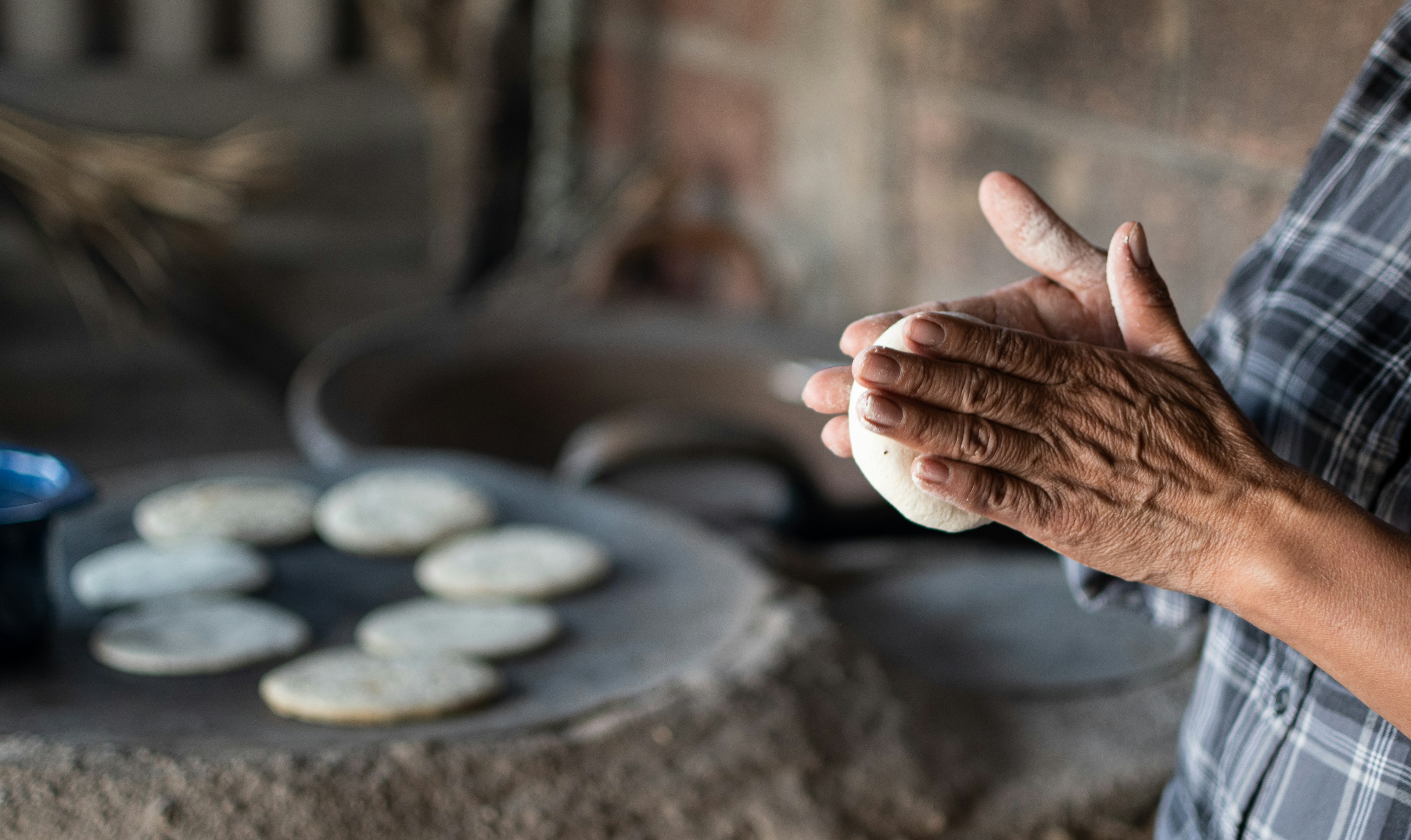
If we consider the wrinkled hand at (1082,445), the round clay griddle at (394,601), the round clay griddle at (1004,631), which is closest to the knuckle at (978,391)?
the wrinkled hand at (1082,445)

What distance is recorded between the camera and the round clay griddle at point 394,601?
3.83 ft

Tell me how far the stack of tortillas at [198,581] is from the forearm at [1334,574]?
1026mm

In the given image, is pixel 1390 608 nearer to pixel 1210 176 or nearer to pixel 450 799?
pixel 450 799

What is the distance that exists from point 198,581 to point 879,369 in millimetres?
1081

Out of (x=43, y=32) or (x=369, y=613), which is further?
(x=43, y=32)

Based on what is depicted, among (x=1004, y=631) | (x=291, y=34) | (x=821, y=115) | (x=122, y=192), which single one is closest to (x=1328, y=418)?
(x=1004, y=631)

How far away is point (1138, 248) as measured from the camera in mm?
775

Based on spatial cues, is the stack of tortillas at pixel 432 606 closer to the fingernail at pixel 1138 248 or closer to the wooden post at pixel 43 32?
the fingernail at pixel 1138 248

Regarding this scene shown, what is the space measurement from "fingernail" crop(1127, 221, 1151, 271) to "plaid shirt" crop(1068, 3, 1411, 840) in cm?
24

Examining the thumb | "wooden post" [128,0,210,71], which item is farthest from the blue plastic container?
"wooden post" [128,0,210,71]

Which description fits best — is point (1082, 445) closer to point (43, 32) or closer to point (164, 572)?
point (164, 572)

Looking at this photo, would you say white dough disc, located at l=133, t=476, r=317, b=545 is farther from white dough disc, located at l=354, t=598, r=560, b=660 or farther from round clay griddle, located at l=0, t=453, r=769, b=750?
white dough disc, located at l=354, t=598, r=560, b=660

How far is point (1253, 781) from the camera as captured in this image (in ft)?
3.02

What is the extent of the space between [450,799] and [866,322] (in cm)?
61
